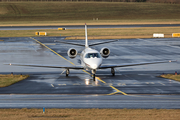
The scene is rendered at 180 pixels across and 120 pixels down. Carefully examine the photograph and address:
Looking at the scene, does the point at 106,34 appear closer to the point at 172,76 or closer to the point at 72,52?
the point at 72,52

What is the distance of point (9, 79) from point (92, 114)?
15.4 m

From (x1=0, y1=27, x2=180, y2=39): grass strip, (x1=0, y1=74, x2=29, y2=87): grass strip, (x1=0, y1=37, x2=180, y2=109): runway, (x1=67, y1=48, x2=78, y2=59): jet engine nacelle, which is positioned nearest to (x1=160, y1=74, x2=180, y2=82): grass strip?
(x1=0, y1=37, x2=180, y2=109): runway

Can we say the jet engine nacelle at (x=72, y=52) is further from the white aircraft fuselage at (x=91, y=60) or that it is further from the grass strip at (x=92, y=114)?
the grass strip at (x=92, y=114)

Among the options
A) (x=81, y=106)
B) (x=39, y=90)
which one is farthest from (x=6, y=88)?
(x=81, y=106)

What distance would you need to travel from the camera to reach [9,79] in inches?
1261

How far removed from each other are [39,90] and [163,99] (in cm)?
1034

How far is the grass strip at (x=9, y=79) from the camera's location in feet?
98.2

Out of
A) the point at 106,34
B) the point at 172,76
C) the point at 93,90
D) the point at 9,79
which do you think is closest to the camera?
the point at 93,90

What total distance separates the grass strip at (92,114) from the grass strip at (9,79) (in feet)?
33.5

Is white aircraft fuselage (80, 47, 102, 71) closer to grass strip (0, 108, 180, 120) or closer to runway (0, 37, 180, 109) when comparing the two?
runway (0, 37, 180, 109)

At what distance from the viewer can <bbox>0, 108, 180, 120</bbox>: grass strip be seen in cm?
1836

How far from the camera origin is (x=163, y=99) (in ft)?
76.7

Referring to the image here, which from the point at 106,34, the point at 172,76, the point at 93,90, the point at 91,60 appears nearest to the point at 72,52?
the point at 91,60

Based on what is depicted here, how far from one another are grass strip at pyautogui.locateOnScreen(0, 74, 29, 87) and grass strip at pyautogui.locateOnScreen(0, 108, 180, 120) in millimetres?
10219
